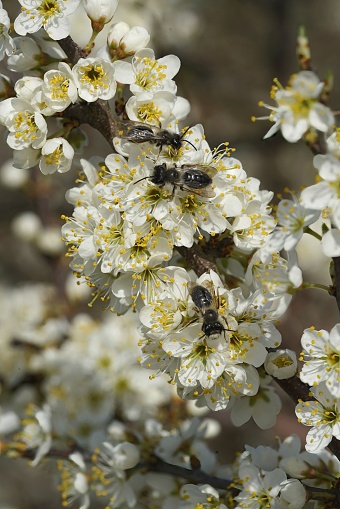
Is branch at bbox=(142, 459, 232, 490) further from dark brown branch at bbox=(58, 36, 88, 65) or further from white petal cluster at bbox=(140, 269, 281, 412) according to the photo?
dark brown branch at bbox=(58, 36, 88, 65)

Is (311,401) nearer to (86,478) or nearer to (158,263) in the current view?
(158,263)

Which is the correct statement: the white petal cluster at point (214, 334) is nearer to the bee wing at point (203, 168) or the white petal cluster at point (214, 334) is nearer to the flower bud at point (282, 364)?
the flower bud at point (282, 364)

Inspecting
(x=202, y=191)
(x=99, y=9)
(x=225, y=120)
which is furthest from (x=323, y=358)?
(x=225, y=120)

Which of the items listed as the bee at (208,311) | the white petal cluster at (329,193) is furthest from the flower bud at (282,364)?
the white petal cluster at (329,193)

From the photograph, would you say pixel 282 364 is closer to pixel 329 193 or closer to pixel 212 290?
pixel 212 290

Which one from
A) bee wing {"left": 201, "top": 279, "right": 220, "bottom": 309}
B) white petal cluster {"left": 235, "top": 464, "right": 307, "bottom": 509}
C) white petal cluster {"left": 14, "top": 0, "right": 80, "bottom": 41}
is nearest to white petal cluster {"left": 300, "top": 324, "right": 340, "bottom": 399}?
bee wing {"left": 201, "top": 279, "right": 220, "bottom": 309}

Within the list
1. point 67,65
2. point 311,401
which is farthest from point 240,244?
point 67,65
